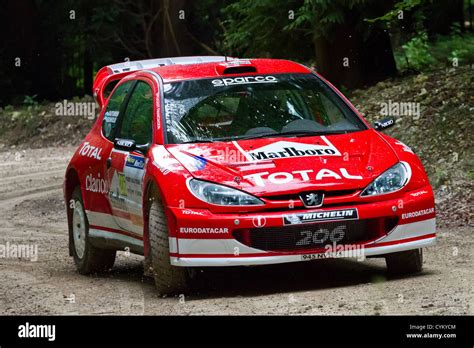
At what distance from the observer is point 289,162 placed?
9.04 meters

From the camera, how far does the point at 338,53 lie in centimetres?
1931

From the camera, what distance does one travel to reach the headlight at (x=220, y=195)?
8.73 metres

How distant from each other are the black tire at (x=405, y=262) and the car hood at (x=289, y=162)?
707 mm

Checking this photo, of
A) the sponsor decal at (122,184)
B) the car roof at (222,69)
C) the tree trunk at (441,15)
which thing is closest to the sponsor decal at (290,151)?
the car roof at (222,69)

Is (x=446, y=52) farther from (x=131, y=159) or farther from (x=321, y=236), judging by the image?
(x=321, y=236)

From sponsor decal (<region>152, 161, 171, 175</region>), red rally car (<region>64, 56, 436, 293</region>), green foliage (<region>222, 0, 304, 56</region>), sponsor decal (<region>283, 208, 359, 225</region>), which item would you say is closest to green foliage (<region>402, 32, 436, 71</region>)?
green foliage (<region>222, 0, 304, 56</region>)

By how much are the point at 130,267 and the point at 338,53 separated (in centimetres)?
839

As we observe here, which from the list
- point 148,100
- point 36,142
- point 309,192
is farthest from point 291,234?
point 36,142

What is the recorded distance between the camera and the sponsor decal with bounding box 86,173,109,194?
34.5ft

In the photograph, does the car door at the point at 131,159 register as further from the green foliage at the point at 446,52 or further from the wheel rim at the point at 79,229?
the green foliage at the point at 446,52

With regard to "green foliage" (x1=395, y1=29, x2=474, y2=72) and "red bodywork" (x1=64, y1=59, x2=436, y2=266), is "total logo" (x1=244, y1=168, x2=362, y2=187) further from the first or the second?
"green foliage" (x1=395, y1=29, x2=474, y2=72)

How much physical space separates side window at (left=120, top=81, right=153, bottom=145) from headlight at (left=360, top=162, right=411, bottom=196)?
1866mm

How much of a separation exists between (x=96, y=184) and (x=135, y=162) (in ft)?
3.37
